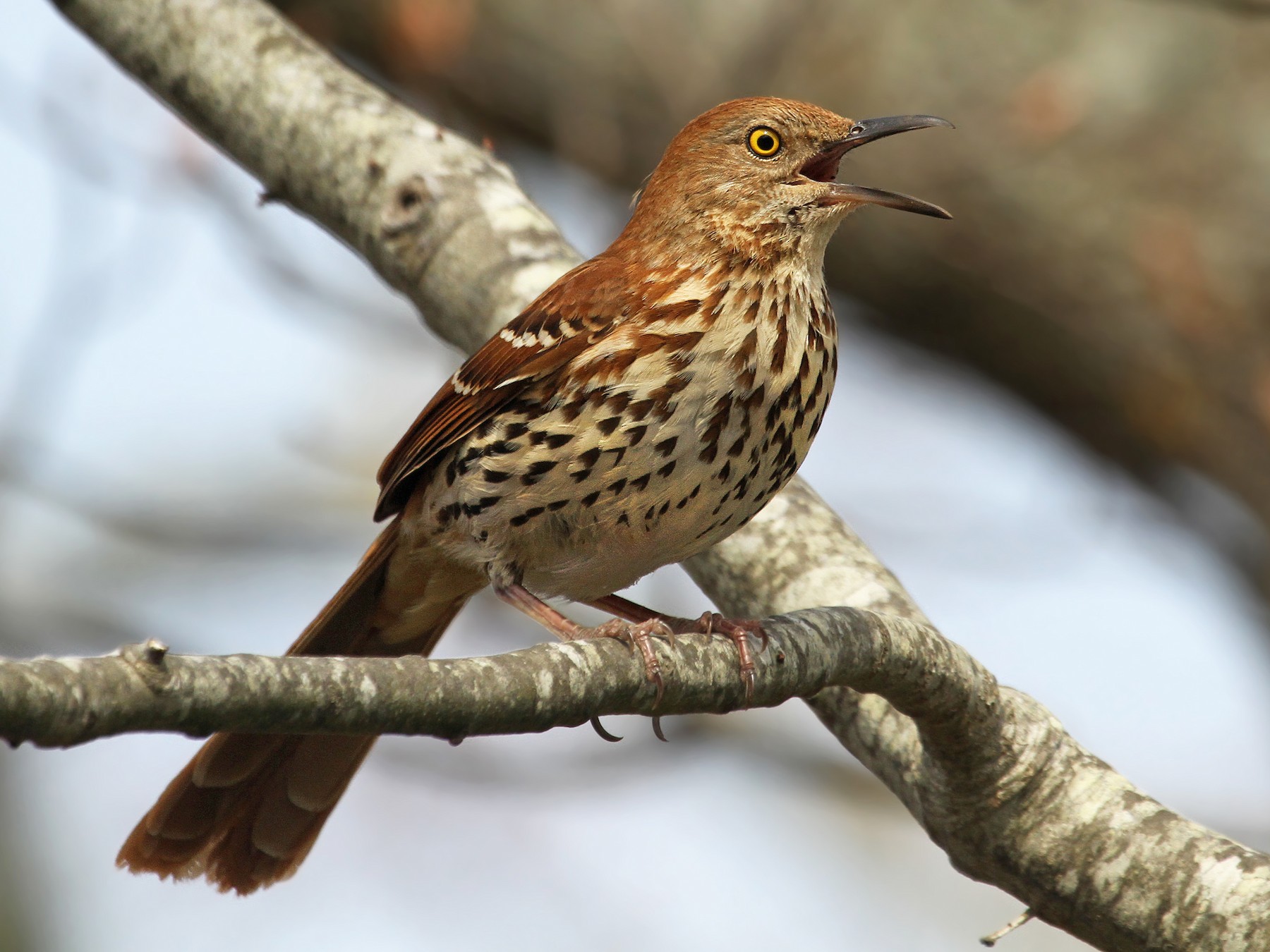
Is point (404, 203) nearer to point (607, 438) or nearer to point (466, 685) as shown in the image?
point (607, 438)

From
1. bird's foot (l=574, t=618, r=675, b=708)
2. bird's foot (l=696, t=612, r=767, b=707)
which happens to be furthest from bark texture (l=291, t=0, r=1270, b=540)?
bird's foot (l=574, t=618, r=675, b=708)

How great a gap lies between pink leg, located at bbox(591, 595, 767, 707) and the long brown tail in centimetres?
41

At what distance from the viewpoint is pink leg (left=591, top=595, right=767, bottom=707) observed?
9.18 ft

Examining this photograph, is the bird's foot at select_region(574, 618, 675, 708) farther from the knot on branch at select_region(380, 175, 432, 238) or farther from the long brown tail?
the knot on branch at select_region(380, 175, 432, 238)

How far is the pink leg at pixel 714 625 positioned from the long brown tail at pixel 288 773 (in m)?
0.41

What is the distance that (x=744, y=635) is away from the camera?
292cm

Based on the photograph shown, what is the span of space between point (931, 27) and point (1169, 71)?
1.26 meters

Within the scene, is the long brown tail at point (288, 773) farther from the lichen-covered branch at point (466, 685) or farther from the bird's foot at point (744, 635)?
the lichen-covered branch at point (466, 685)

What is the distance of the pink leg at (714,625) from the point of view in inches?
110

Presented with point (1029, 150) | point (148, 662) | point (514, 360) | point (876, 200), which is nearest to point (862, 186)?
point (876, 200)

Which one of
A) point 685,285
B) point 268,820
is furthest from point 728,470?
point 268,820

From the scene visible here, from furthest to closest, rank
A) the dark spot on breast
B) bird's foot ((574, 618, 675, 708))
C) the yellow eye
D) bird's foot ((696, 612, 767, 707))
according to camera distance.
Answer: the yellow eye → the dark spot on breast → bird's foot ((696, 612, 767, 707)) → bird's foot ((574, 618, 675, 708))

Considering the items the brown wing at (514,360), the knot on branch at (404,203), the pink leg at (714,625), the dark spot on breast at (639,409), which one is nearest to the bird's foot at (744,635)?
the pink leg at (714,625)

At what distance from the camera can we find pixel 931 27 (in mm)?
7980
